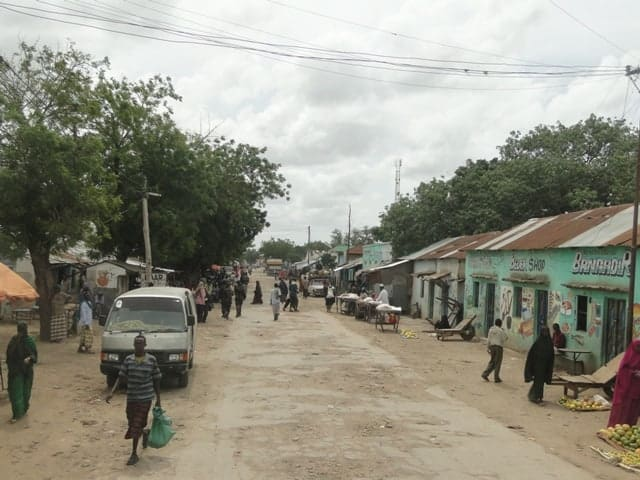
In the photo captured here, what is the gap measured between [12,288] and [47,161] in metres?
6.37

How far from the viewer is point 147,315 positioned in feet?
47.0

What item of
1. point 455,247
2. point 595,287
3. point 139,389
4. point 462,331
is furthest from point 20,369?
point 455,247

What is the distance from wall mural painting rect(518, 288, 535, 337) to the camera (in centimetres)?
2181

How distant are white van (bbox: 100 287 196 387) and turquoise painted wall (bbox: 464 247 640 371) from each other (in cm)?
982

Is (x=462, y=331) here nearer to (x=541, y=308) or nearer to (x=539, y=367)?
(x=541, y=308)

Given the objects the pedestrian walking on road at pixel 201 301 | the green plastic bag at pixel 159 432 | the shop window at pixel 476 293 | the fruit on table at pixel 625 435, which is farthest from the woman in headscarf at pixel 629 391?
the pedestrian walking on road at pixel 201 301

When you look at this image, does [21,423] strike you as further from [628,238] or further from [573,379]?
[628,238]

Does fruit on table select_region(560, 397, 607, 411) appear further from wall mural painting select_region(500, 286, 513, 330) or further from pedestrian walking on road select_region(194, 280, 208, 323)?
pedestrian walking on road select_region(194, 280, 208, 323)

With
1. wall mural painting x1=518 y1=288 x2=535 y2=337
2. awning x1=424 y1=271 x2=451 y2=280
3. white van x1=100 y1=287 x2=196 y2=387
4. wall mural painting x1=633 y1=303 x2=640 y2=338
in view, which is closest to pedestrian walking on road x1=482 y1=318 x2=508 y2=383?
wall mural painting x1=633 y1=303 x2=640 y2=338

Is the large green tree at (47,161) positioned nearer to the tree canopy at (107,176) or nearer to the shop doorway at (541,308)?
the tree canopy at (107,176)

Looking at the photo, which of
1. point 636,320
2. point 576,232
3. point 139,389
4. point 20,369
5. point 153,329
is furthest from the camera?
point 576,232

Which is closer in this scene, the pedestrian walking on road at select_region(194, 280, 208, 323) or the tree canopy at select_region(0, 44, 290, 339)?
the tree canopy at select_region(0, 44, 290, 339)

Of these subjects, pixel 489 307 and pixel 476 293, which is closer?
pixel 489 307

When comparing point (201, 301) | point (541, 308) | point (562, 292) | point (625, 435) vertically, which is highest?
point (562, 292)
